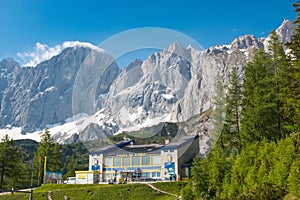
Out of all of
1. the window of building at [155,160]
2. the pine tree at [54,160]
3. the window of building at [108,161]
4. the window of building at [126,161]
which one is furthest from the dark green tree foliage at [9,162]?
the window of building at [155,160]

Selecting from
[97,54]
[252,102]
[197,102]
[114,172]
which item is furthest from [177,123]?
[114,172]

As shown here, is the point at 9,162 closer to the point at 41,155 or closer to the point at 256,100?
the point at 41,155

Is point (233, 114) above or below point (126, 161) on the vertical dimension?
above

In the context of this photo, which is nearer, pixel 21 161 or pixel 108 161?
pixel 108 161

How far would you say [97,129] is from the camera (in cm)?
1022

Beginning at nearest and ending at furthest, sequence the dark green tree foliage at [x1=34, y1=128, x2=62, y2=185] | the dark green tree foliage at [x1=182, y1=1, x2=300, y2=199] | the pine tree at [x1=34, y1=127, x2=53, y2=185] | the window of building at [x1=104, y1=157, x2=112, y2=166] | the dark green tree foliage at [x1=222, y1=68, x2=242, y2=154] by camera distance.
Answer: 1. the dark green tree foliage at [x1=182, y1=1, x2=300, y2=199]
2. the dark green tree foliage at [x1=222, y1=68, x2=242, y2=154]
3. the window of building at [x1=104, y1=157, x2=112, y2=166]
4. the dark green tree foliage at [x1=34, y1=128, x2=62, y2=185]
5. the pine tree at [x1=34, y1=127, x2=53, y2=185]

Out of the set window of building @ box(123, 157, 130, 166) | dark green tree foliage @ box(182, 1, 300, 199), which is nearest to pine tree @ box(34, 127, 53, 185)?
window of building @ box(123, 157, 130, 166)

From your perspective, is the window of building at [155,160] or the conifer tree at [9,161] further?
the conifer tree at [9,161]

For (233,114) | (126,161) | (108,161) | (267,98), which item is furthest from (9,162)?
(267,98)

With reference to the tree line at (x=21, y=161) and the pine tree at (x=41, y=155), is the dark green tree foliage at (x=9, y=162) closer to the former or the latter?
the tree line at (x=21, y=161)

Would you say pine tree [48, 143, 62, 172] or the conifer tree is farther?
pine tree [48, 143, 62, 172]

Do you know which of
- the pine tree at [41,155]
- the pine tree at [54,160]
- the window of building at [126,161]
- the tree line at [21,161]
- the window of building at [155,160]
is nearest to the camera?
the window of building at [155,160]

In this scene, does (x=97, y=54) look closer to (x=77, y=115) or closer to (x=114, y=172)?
(x=77, y=115)

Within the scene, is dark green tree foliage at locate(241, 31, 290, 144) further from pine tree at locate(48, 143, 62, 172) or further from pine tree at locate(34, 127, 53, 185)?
pine tree at locate(34, 127, 53, 185)
